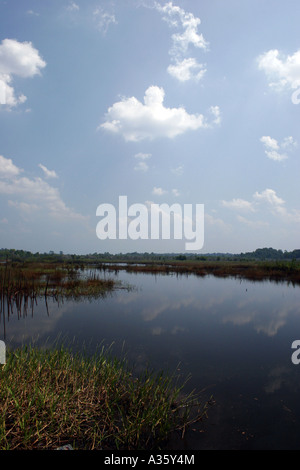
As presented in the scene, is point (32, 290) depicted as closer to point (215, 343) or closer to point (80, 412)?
point (215, 343)

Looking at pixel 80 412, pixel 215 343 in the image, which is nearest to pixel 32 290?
pixel 215 343

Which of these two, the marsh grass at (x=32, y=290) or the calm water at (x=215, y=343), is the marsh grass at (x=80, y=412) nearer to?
the calm water at (x=215, y=343)

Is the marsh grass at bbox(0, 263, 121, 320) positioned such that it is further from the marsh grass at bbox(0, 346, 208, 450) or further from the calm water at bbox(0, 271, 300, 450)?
the marsh grass at bbox(0, 346, 208, 450)

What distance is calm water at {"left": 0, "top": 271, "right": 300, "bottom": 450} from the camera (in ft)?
16.6

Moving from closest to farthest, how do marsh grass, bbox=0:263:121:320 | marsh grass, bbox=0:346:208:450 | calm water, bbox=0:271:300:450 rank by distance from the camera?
1. marsh grass, bbox=0:346:208:450
2. calm water, bbox=0:271:300:450
3. marsh grass, bbox=0:263:121:320

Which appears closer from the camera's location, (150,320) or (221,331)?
(221,331)

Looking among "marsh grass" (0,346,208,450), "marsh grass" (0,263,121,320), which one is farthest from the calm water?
"marsh grass" (0,263,121,320)

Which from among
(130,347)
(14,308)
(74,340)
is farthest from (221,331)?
(14,308)

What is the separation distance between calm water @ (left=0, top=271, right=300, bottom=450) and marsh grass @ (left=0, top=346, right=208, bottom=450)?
1.95ft
